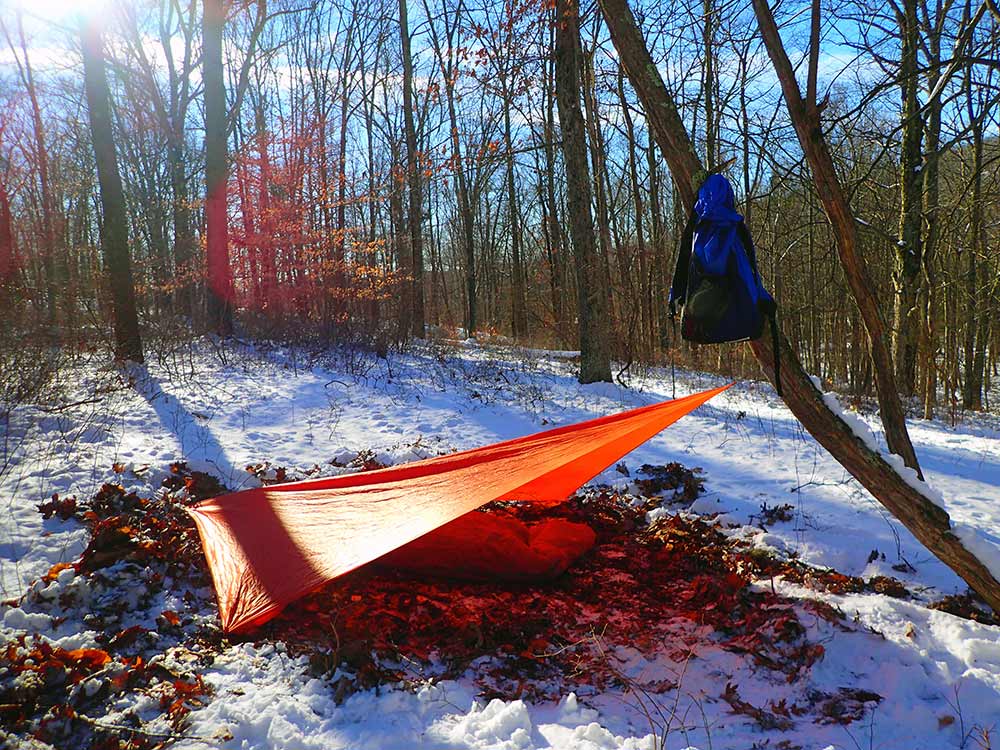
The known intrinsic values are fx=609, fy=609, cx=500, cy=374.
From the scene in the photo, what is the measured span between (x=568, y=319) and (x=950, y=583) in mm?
12650

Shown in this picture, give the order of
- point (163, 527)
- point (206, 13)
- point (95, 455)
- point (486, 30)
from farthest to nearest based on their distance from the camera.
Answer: point (206, 13), point (486, 30), point (95, 455), point (163, 527)

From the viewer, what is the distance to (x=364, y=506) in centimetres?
299

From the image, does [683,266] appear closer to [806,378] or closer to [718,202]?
[718,202]

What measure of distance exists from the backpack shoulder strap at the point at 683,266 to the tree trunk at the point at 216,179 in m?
8.43

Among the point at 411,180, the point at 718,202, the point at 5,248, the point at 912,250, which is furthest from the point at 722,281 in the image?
the point at 411,180

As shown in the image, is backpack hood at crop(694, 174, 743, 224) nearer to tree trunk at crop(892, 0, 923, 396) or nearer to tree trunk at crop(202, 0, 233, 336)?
tree trunk at crop(892, 0, 923, 396)

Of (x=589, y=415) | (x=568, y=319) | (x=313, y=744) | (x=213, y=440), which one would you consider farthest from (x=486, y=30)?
(x=568, y=319)

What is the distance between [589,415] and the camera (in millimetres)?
6207

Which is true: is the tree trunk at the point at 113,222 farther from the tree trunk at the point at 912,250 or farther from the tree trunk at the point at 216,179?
the tree trunk at the point at 912,250

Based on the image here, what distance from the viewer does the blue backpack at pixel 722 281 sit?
224 cm

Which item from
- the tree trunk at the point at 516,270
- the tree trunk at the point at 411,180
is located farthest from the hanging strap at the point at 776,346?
the tree trunk at the point at 516,270

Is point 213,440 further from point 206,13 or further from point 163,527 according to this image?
point 206,13

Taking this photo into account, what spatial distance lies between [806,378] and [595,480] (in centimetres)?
216

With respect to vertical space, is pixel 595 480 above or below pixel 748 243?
below
